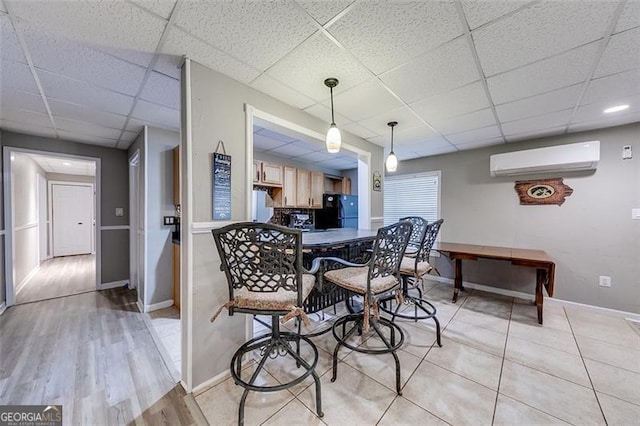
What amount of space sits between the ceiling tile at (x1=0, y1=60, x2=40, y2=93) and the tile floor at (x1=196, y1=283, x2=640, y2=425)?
2.64 metres

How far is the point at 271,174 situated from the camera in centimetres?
414

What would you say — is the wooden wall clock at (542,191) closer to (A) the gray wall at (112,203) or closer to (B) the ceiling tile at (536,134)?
(B) the ceiling tile at (536,134)

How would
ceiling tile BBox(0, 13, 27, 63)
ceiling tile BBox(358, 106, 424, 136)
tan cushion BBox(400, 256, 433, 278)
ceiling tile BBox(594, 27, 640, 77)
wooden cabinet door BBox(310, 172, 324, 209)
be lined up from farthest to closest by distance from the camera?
1. wooden cabinet door BBox(310, 172, 324, 209)
2. ceiling tile BBox(358, 106, 424, 136)
3. tan cushion BBox(400, 256, 433, 278)
4. ceiling tile BBox(594, 27, 640, 77)
5. ceiling tile BBox(0, 13, 27, 63)

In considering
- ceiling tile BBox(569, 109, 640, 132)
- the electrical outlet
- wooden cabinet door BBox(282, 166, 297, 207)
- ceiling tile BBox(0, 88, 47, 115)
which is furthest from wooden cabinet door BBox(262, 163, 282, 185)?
the electrical outlet

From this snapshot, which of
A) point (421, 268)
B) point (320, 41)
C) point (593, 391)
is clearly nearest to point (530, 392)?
point (593, 391)

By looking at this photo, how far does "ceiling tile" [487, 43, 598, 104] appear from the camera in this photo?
159 cm

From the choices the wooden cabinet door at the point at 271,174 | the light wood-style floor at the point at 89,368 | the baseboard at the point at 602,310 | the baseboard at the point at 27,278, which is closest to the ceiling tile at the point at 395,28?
the light wood-style floor at the point at 89,368

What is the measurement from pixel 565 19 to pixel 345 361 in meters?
2.63

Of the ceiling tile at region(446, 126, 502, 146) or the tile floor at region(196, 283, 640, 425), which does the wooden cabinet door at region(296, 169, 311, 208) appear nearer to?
the ceiling tile at region(446, 126, 502, 146)

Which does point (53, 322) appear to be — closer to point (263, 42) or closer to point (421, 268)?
point (263, 42)

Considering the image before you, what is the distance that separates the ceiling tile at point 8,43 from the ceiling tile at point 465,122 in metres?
3.40

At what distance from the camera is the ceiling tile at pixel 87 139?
319 cm

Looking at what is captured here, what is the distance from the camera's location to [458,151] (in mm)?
4062

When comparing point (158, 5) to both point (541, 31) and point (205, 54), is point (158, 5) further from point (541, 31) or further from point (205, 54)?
point (541, 31)
